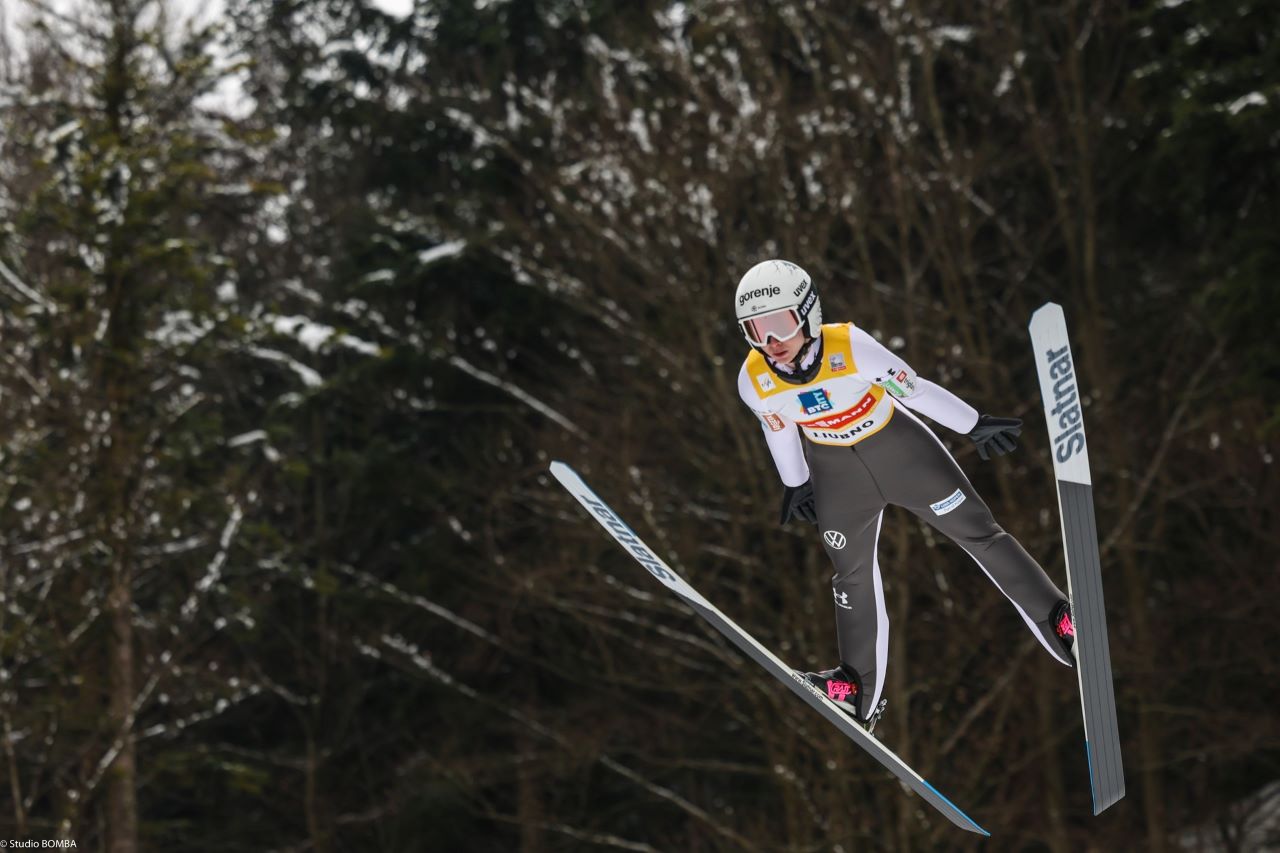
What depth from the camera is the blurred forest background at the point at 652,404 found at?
12266 mm

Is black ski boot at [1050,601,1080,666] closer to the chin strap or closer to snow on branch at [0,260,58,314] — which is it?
the chin strap

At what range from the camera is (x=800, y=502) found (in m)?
3.83

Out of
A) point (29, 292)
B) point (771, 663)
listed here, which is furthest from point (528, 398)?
point (771, 663)

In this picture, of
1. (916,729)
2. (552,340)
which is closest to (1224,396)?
(916,729)

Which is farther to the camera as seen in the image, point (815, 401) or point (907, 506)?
point (907, 506)

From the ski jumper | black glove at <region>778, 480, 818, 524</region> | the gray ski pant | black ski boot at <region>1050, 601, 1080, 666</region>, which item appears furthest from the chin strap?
black ski boot at <region>1050, 601, 1080, 666</region>

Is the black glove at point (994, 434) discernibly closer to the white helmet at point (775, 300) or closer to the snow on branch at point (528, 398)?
the white helmet at point (775, 300)

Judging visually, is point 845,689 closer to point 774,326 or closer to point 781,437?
point 781,437

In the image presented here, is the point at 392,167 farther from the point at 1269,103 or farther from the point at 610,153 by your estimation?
the point at 1269,103

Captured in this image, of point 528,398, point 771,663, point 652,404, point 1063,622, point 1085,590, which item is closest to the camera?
point 1085,590

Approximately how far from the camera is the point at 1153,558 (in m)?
14.5

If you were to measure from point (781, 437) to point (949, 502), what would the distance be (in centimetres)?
47

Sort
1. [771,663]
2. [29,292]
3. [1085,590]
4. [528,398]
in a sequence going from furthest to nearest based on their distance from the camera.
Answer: [528,398] → [29,292] → [771,663] → [1085,590]

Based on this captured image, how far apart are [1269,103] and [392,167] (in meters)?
11.6
